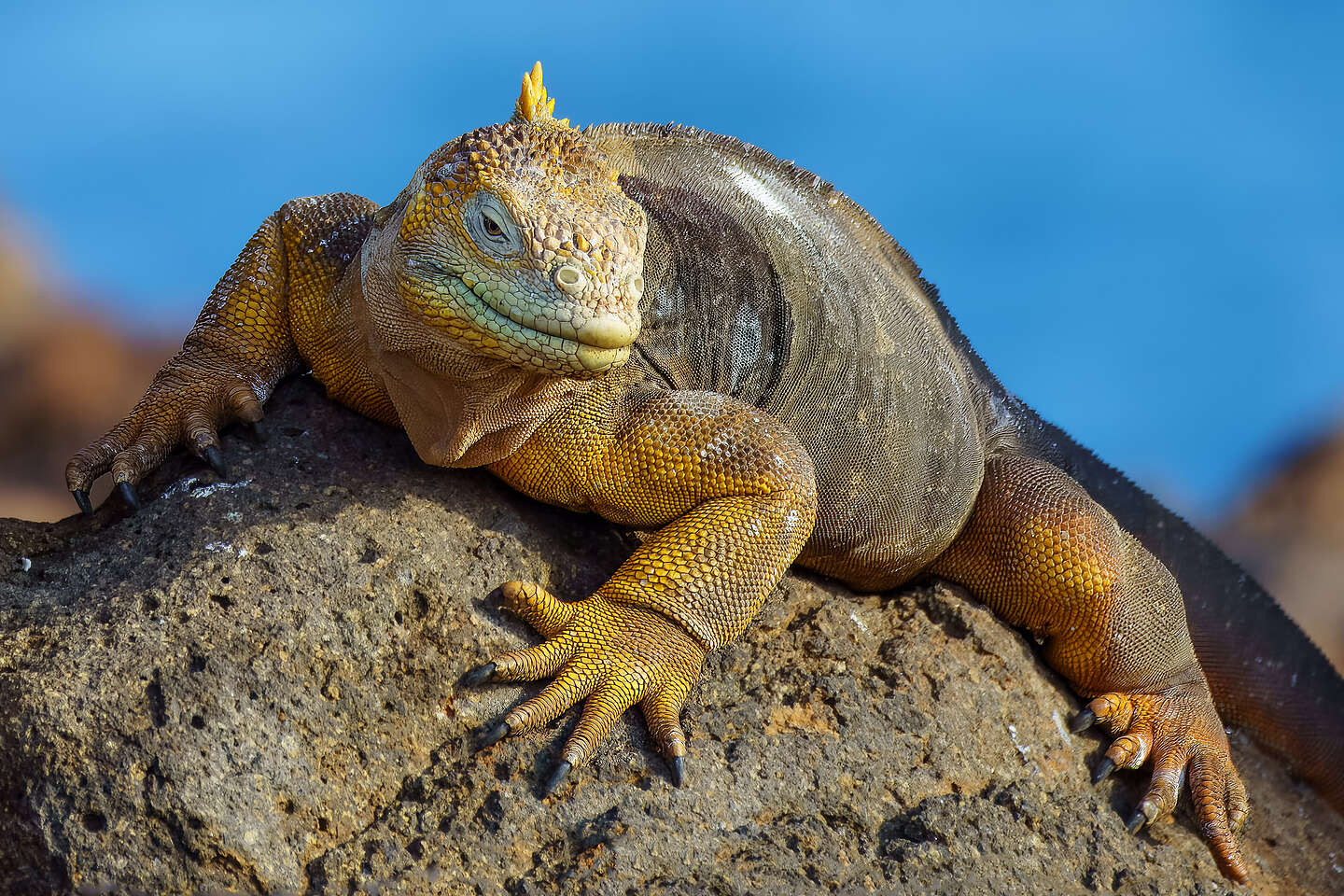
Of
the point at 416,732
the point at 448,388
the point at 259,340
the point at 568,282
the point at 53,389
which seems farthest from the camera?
the point at 53,389

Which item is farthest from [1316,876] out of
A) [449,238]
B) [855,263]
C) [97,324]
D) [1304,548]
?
[97,324]

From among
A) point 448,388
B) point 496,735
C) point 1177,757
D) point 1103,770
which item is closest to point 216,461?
point 448,388

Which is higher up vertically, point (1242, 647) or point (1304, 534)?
point (1304, 534)

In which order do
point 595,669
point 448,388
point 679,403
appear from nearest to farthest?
point 595,669 < point 448,388 < point 679,403

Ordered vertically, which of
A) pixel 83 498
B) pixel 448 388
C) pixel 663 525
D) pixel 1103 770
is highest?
pixel 448 388

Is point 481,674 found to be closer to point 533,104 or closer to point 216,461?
point 216,461

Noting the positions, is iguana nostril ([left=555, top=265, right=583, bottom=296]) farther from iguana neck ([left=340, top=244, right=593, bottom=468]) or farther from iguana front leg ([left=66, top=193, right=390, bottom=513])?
iguana front leg ([left=66, top=193, right=390, bottom=513])

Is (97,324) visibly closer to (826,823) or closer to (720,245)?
(720,245)
